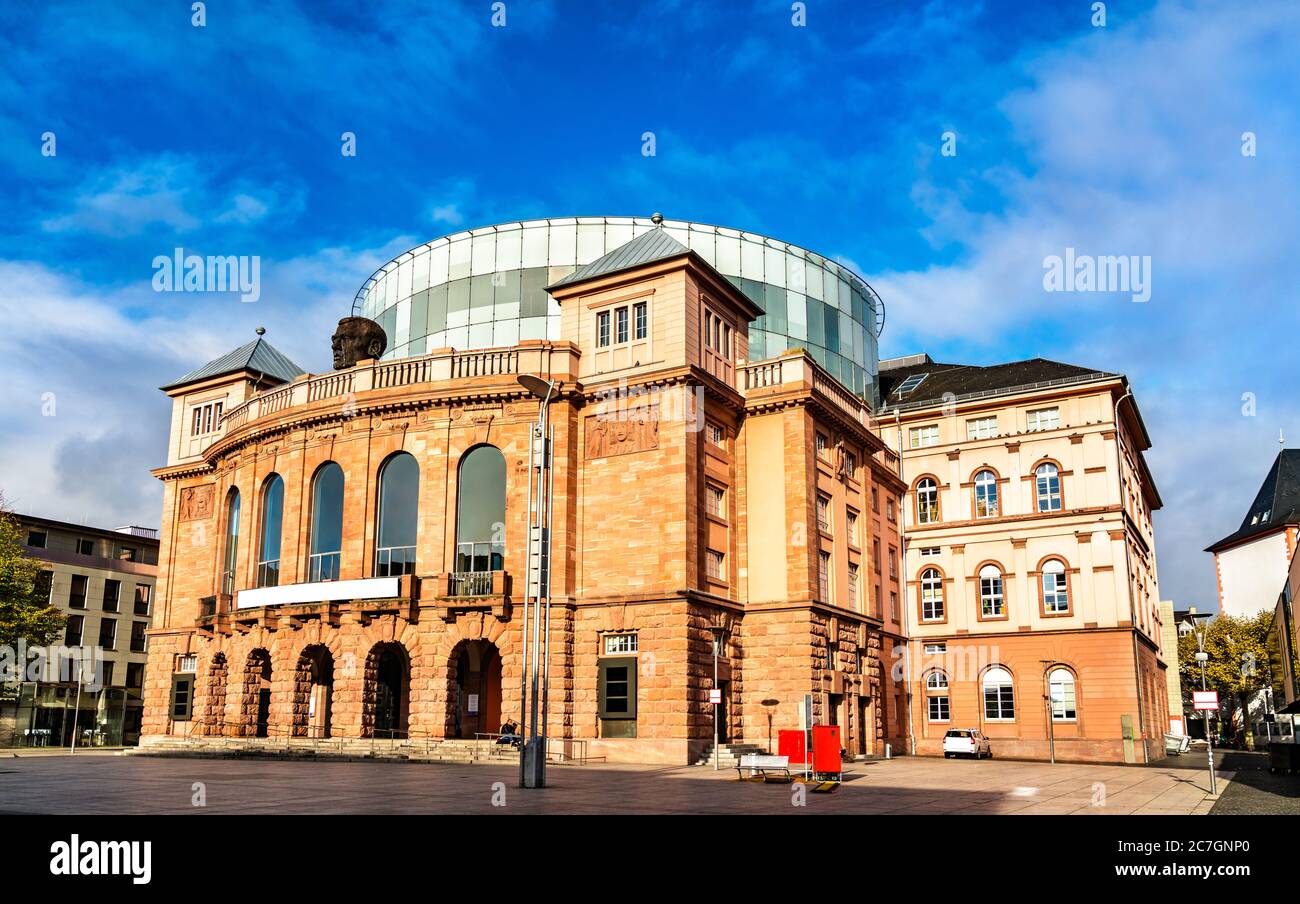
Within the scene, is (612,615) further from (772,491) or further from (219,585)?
(219,585)

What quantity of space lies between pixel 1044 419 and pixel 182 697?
46.2 metres

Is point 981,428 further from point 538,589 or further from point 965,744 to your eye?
point 538,589

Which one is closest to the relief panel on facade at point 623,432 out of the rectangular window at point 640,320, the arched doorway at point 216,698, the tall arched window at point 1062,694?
the rectangular window at point 640,320

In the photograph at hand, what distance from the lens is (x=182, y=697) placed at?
2080 inches

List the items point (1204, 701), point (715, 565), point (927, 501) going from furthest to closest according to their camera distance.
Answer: point (927, 501)
point (715, 565)
point (1204, 701)

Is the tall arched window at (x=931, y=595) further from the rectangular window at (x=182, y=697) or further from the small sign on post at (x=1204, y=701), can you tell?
the rectangular window at (x=182, y=697)

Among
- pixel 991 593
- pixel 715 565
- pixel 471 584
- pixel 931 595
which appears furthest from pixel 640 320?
pixel 991 593

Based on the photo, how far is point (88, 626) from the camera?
75.2 metres

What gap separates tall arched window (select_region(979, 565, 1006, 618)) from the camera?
59.5 meters

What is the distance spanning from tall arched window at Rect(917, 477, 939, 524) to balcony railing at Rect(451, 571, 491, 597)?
30.0m

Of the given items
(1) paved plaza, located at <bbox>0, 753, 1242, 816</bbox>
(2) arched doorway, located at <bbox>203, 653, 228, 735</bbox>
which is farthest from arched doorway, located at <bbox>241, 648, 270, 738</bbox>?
(1) paved plaza, located at <bbox>0, 753, 1242, 816</bbox>
